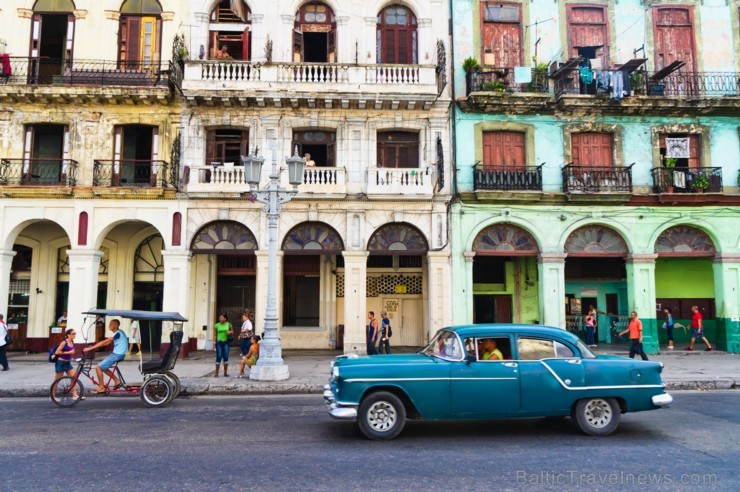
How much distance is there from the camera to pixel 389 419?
24.1 feet

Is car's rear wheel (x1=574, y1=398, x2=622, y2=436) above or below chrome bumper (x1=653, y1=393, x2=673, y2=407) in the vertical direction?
below

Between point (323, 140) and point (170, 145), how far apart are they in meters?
5.68

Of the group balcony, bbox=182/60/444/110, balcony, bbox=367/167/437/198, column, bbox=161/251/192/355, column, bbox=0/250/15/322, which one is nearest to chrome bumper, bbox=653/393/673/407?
balcony, bbox=367/167/437/198

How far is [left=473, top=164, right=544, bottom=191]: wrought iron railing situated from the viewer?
18703 mm

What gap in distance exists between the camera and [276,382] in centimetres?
1260

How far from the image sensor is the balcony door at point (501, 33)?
19.7 metres

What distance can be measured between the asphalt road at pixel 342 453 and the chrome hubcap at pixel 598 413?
0.86 feet

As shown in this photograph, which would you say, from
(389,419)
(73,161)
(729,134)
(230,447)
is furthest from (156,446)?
(729,134)

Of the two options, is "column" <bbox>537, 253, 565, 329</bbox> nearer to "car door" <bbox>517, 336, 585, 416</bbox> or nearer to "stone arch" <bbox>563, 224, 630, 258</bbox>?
"stone arch" <bbox>563, 224, 630, 258</bbox>

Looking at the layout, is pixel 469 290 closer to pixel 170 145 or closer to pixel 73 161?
pixel 170 145

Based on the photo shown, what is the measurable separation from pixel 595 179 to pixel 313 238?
433 inches

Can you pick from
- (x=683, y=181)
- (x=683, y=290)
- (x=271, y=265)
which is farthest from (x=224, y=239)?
(x=683, y=290)

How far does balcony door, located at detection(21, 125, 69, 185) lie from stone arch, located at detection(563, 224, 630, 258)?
19.2 metres

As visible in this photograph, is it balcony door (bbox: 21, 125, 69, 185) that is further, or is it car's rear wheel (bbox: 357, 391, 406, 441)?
balcony door (bbox: 21, 125, 69, 185)
